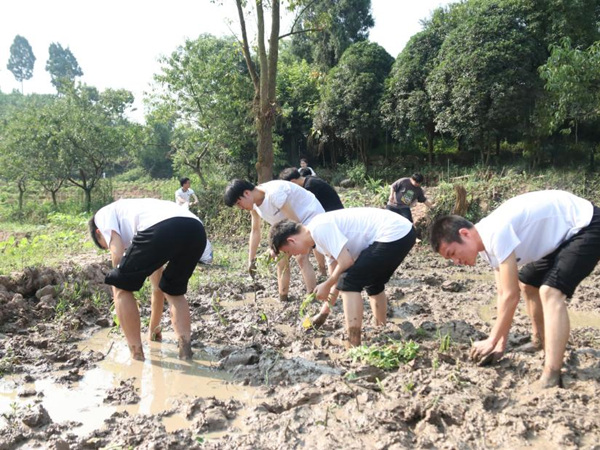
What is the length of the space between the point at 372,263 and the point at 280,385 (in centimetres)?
116

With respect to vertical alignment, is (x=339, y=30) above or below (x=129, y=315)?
above

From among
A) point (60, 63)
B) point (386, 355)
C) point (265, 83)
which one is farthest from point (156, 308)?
point (60, 63)

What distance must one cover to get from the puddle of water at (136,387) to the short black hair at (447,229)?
170cm

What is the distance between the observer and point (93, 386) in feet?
12.3

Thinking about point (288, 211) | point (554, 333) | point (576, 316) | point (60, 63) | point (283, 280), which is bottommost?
point (576, 316)

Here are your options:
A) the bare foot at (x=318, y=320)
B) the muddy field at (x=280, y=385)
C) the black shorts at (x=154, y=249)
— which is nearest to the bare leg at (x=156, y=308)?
the muddy field at (x=280, y=385)

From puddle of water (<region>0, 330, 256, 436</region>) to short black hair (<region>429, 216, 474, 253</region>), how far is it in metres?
1.70

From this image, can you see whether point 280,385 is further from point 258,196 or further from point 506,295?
point 258,196

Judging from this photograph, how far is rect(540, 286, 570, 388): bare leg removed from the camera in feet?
9.75

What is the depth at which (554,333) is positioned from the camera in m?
2.97

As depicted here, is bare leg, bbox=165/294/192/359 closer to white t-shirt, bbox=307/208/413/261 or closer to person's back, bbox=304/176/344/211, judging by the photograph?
white t-shirt, bbox=307/208/413/261

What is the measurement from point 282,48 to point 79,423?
26556mm

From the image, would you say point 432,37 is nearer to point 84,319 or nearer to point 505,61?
point 505,61

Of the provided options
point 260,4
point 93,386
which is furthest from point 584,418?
point 260,4
